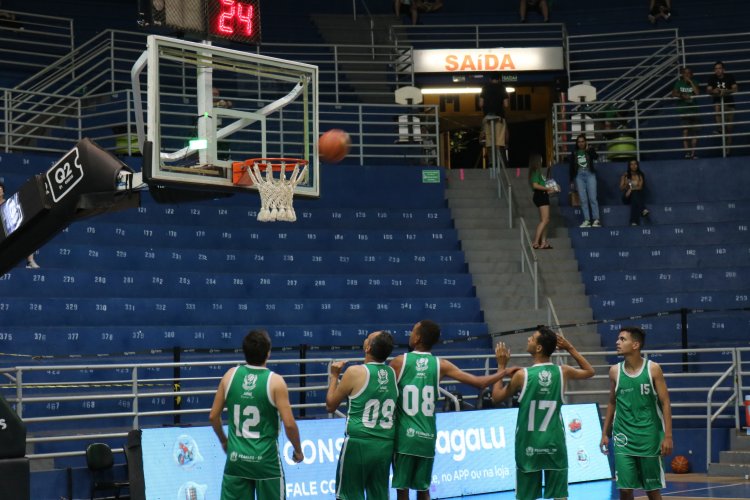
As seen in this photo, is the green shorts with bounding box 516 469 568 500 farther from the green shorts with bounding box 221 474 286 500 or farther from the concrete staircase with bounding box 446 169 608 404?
the concrete staircase with bounding box 446 169 608 404

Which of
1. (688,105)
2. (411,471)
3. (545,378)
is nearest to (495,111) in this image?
(688,105)

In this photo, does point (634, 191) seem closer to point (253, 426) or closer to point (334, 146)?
point (334, 146)

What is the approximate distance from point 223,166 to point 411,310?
9515mm

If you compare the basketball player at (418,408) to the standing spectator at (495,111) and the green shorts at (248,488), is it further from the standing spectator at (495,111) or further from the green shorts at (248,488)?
A: the standing spectator at (495,111)

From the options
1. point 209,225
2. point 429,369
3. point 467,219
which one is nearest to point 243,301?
point 209,225

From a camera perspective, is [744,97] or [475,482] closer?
[475,482]

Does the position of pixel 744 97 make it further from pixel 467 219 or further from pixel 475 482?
pixel 475 482

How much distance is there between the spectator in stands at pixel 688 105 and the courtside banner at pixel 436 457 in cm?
855

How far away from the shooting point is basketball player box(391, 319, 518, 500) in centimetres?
964

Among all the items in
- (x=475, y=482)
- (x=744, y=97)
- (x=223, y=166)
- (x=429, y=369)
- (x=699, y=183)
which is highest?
(x=744, y=97)

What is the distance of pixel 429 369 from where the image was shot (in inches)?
383

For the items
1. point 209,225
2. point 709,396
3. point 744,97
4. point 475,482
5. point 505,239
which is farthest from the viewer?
point 744,97

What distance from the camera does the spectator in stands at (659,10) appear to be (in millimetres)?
25016

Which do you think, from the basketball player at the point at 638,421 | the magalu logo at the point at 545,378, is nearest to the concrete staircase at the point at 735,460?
the basketball player at the point at 638,421
